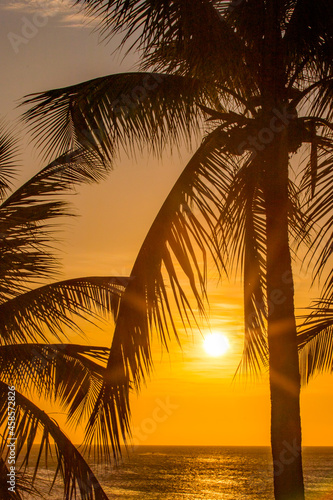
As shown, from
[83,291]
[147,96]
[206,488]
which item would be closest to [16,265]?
[83,291]

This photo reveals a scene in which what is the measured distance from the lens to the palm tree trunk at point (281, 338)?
5.34 metres

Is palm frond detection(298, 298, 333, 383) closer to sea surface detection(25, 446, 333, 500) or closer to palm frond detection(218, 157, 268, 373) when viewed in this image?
palm frond detection(218, 157, 268, 373)

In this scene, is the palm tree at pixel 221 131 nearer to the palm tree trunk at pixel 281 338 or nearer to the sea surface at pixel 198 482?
the palm tree trunk at pixel 281 338

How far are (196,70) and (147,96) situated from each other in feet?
1.78

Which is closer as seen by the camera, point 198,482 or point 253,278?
point 253,278

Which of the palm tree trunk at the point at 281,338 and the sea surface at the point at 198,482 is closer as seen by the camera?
the palm tree trunk at the point at 281,338

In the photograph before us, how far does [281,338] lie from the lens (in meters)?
5.57

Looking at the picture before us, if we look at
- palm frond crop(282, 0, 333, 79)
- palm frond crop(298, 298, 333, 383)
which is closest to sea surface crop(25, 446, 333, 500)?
palm frond crop(298, 298, 333, 383)

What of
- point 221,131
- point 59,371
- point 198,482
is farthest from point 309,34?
point 198,482

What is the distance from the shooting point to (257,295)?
25.1ft

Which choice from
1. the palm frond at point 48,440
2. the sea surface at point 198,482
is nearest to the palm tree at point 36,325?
the palm frond at point 48,440

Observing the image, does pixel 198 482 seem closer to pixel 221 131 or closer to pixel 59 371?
pixel 59 371

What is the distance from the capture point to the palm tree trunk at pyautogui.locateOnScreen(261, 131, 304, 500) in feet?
17.5

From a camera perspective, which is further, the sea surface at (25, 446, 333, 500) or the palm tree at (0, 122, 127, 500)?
the sea surface at (25, 446, 333, 500)
